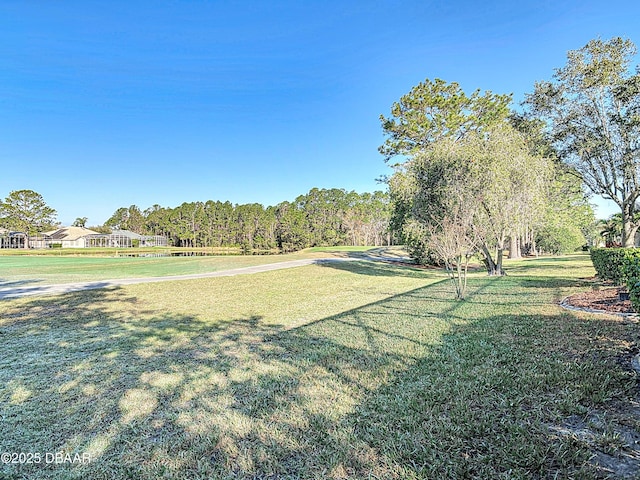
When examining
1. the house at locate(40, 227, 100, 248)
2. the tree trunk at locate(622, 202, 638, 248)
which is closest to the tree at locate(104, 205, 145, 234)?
the house at locate(40, 227, 100, 248)

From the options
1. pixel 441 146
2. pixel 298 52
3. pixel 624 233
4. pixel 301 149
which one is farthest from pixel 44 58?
Result: pixel 624 233

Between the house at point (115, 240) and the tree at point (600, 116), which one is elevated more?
the tree at point (600, 116)

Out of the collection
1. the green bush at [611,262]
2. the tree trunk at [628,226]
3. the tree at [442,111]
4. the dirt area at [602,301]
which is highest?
the tree at [442,111]

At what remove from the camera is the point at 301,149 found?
31.6m

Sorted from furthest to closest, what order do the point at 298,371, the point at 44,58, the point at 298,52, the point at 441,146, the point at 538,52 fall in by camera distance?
the point at 298,52 → the point at 44,58 → the point at 538,52 → the point at 441,146 → the point at 298,371

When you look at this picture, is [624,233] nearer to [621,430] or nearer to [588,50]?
[588,50]

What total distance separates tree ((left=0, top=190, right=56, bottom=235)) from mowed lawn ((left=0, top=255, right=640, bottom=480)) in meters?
55.5

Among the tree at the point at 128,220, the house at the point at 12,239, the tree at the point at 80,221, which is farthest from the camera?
the tree at the point at 80,221

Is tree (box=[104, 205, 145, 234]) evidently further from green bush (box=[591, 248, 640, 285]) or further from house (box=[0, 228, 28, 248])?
green bush (box=[591, 248, 640, 285])

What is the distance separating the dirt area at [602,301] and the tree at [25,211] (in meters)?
62.4

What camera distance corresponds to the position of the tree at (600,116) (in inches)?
430

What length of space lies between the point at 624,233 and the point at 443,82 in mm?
11165

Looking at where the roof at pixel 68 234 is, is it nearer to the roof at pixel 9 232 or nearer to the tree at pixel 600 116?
the roof at pixel 9 232

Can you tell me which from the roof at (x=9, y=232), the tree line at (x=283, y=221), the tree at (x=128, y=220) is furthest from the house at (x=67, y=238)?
the tree at (x=128, y=220)
